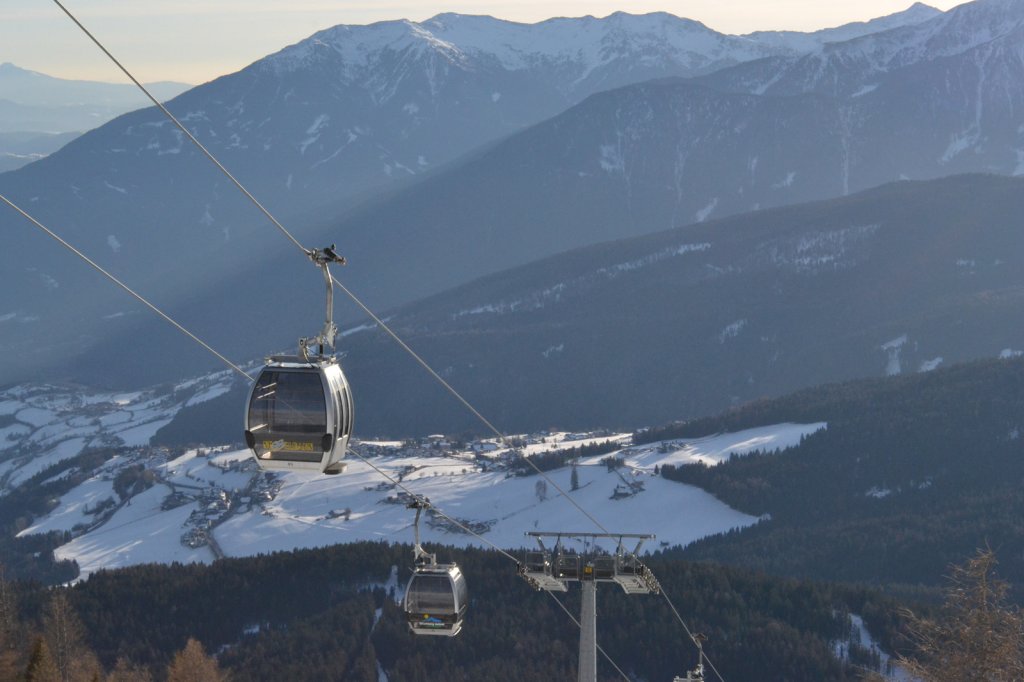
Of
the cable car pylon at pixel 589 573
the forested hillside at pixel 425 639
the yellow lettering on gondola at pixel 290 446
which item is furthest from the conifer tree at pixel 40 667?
the forested hillside at pixel 425 639

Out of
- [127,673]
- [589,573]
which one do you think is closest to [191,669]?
[127,673]

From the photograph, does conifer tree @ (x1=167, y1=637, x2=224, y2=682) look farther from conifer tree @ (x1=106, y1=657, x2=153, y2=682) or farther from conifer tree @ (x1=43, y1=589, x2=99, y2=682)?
conifer tree @ (x1=43, y1=589, x2=99, y2=682)

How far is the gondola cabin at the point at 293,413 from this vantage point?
3306 centimetres

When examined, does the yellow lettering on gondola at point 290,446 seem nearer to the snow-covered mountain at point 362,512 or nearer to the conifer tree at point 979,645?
the conifer tree at point 979,645

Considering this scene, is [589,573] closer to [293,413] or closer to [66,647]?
[293,413]

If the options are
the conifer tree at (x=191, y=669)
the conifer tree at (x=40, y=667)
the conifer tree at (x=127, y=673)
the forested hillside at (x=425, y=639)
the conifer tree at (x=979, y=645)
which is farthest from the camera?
the forested hillside at (x=425, y=639)

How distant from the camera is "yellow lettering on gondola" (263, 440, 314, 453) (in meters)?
33.2

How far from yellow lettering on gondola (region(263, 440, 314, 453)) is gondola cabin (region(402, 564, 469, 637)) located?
10702 mm

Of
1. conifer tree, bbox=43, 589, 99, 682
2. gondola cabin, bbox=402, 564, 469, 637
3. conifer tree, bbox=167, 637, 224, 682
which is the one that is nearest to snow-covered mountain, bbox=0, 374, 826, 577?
conifer tree, bbox=43, 589, 99, 682

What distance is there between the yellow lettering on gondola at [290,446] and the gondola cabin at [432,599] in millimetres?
10702

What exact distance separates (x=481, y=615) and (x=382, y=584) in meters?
9.63

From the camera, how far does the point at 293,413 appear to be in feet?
109

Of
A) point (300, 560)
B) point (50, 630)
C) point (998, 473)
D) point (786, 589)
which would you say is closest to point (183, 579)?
point (300, 560)

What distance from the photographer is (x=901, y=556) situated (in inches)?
6112
